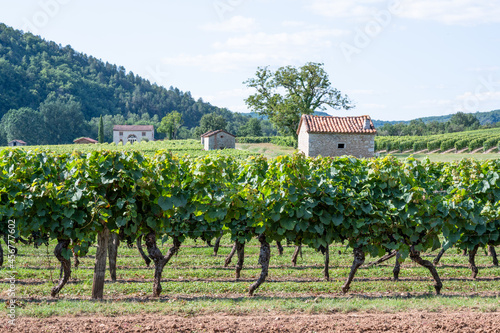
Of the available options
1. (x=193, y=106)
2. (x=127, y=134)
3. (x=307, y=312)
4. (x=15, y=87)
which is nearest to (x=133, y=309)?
(x=307, y=312)

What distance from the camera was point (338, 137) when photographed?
131 feet

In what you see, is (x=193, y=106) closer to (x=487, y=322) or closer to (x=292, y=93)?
(x=292, y=93)

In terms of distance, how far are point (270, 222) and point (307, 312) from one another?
2330mm

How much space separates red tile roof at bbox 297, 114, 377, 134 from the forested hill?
9157 cm

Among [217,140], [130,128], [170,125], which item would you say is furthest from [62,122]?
[217,140]

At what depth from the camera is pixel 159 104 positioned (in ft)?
510

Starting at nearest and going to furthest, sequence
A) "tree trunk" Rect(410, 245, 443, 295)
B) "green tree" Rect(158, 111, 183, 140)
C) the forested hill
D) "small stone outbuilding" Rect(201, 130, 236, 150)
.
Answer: "tree trunk" Rect(410, 245, 443, 295) → "small stone outbuilding" Rect(201, 130, 236, 150) → "green tree" Rect(158, 111, 183, 140) → the forested hill

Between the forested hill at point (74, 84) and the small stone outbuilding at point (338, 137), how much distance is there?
92.0 m

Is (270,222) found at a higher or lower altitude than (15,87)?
lower

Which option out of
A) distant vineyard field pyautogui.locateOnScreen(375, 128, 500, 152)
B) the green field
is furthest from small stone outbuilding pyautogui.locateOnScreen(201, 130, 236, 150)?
the green field

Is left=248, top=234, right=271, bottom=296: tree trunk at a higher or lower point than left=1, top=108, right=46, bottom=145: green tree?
lower

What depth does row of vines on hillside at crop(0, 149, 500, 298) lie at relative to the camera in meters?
7.07

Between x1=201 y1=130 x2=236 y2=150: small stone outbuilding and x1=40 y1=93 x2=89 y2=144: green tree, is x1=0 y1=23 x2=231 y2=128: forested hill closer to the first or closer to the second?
x1=40 y1=93 x2=89 y2=144: green tree

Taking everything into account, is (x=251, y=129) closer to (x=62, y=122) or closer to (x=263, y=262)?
(x=62, y=122)
